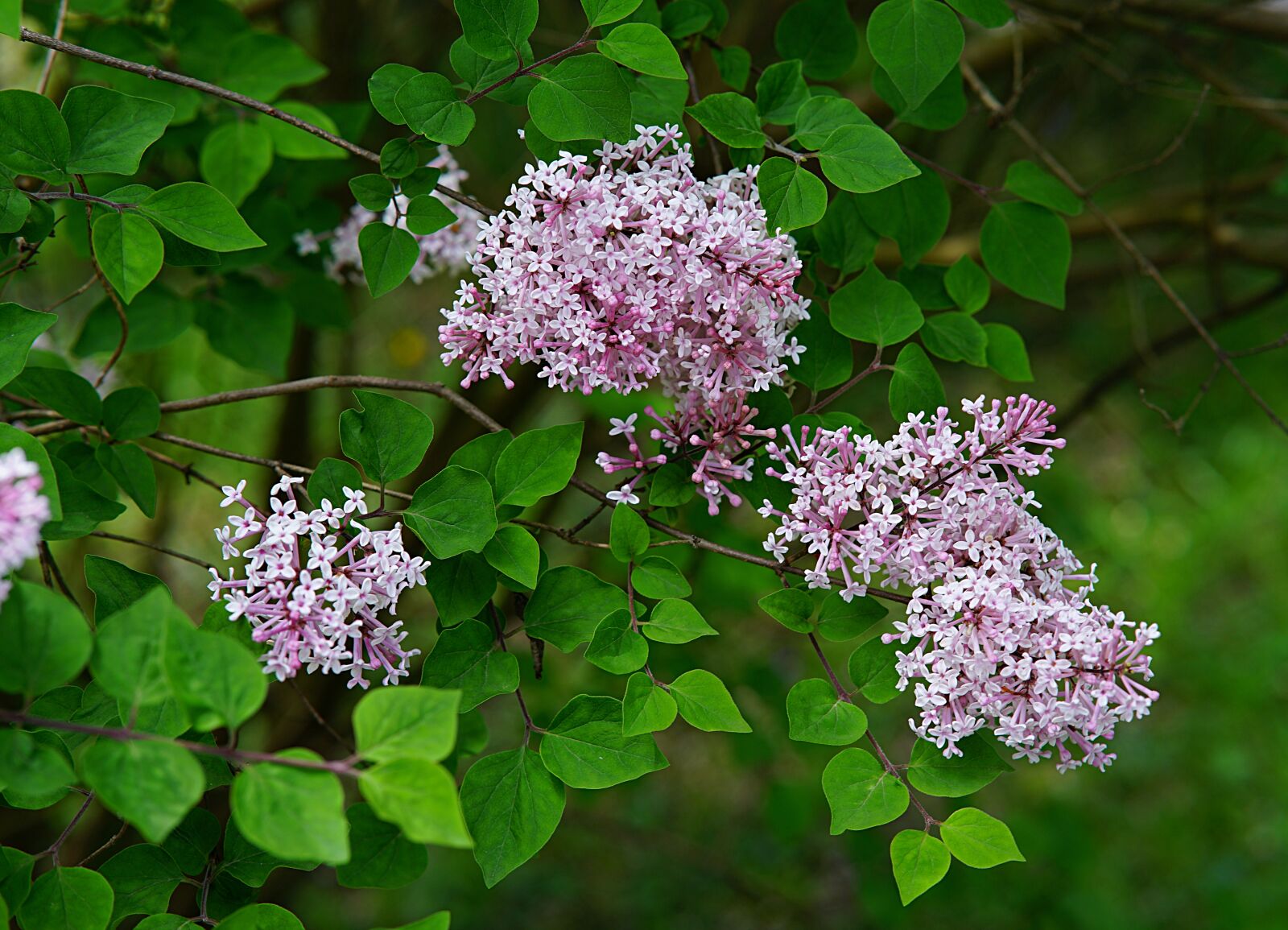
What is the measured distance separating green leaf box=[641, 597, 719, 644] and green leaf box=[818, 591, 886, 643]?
121mm

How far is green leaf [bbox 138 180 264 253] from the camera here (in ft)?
2.92

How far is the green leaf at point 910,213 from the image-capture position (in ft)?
3.52

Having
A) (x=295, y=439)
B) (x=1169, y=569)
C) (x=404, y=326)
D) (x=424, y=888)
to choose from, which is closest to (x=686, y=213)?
(x=295, y=439)

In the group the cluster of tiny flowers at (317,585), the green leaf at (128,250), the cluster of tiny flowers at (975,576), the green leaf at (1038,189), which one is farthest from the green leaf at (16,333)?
the green leaf at (1038,189)

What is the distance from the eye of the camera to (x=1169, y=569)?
3869 millimetres

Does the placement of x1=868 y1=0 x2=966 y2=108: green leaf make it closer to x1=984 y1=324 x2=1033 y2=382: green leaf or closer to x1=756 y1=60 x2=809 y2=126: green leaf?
x1=756 y1=60 x2=809 y2=126: green leaf

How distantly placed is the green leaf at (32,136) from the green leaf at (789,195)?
604 mm

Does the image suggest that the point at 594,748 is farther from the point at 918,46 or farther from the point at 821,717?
the point at 918,46

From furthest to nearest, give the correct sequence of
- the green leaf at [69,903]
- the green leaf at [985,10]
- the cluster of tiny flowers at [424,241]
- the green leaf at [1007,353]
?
the cluster of tiny flowers at [424,241]
the green leaf at [1007,353]
the green leaf at [985,10]
the green leaf at [69,903]

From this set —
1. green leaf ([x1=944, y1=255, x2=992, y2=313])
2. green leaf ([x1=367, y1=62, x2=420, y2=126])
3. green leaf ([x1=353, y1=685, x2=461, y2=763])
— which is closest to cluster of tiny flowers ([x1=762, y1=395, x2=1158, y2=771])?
green leaf ([x1=944, y1=255, x2=992, y2=313])

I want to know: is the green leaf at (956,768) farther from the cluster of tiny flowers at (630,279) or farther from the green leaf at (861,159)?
the green leaf at (861,159)

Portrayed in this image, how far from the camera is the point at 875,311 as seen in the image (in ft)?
3.31

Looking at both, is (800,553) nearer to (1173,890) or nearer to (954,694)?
(954,694)

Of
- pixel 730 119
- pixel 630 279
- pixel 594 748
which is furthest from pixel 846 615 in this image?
pixel 730 119
